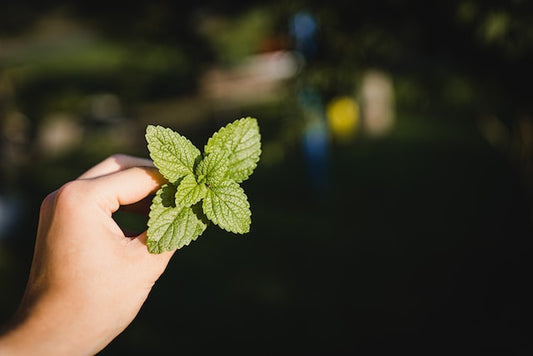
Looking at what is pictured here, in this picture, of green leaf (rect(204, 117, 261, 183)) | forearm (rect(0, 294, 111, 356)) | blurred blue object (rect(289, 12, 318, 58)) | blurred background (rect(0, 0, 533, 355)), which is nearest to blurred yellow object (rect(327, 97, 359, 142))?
blurred background (rect(0, 0, 533, 355))

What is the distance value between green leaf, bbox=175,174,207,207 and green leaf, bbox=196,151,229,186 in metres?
0.04

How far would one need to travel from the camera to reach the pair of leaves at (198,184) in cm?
175

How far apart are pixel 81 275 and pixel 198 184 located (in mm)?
453

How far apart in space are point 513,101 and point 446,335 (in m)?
2.65

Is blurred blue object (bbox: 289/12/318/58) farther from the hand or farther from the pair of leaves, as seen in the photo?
the hand

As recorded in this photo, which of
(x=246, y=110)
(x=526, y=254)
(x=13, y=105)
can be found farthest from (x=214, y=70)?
(x=526, y=254)

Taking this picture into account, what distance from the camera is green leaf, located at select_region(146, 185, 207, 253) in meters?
1.69

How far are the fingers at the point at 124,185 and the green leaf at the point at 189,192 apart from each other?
0.12 meters

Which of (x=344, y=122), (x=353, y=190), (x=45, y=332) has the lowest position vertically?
(x=45, y=332)

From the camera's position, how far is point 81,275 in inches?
64.2

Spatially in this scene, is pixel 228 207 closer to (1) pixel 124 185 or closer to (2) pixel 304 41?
(1) pixel 124 185

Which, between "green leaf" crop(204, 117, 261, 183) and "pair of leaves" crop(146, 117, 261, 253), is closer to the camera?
"pair of leaves" crop(146, 117, 261, 253)

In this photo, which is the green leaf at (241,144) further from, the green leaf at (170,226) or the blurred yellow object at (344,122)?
the blurred yellow object at (344,122)

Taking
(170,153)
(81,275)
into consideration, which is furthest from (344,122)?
(81,275)
